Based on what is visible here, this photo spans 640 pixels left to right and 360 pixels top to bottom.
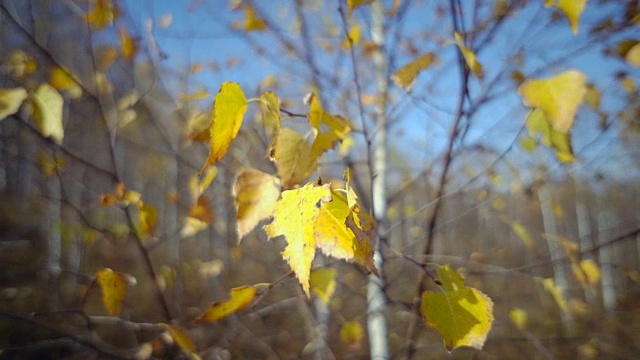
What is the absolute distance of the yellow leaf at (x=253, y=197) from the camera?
0.60m

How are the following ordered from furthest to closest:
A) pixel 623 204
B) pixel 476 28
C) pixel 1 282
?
1. pixel 623 204
2. pixel 1 282
3. pixel 476 28

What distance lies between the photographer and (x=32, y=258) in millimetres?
6035

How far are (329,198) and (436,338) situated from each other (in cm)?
565

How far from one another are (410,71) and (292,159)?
0.96 ft

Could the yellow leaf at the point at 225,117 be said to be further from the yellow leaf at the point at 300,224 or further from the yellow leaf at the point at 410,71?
the yellow leaf at the point at 410,71

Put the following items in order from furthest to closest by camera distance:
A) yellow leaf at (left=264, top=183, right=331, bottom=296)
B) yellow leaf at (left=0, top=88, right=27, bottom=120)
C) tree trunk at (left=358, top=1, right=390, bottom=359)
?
tree trunk at (left=358, top=1, right=390, bottom=359)
yellow leaf at (left=0, top=88, right=27, bottom=120)
yellow leaf at (left=264, top=183, right=331, bottom=296)

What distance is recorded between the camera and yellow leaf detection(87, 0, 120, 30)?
0.97 m

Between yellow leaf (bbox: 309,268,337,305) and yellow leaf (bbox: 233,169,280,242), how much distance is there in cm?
49

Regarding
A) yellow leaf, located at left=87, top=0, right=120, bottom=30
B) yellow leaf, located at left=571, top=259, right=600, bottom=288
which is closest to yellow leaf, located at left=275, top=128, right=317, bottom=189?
yellow leaf, located at left=87, top=0, right=120, bottom=30

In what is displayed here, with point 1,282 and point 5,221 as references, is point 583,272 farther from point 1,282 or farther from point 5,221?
point 5,221

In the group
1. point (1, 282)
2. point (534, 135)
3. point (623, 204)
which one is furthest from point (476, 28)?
point (623, 204)

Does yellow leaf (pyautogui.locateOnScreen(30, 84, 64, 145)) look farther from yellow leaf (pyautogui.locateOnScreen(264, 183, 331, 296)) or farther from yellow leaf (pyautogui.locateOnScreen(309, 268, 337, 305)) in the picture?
yellow leaf (pyautogui.locateOnScreen(309, 268, 337, 305))

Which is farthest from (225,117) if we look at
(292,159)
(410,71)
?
(410,71)

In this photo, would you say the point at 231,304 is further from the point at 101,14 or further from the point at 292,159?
the point at 101,14
